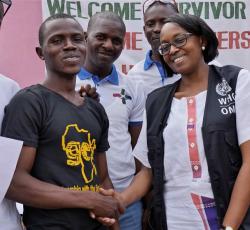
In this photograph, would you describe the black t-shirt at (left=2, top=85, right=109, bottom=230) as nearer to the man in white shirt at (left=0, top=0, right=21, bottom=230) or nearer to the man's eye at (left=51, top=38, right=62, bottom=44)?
the man in white shirt at (left=0, top=0, right=21, bottom=230)

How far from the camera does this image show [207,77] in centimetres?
245

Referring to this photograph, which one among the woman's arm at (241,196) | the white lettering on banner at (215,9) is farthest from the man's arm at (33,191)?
the white lettering on banner at (215,9)

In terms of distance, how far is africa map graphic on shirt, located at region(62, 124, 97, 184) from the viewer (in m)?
2.17

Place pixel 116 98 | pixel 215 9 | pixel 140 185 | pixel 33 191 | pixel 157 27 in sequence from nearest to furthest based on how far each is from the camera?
pixel 33 191
pixel 140 185
pixel 116 98
pixel 157 27
pixel 215 9

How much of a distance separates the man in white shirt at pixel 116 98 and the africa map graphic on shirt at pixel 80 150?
659mm

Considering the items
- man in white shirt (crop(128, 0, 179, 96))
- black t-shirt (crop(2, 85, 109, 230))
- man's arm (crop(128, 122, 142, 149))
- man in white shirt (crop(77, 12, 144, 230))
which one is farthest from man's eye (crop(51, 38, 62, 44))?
man in white shirt (crop(128, 0, 179, 96))

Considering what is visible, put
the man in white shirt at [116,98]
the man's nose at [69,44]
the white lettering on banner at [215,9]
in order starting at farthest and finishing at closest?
the white lettering on banner at [215,9] → the man in white shirt at [116,98] → the man's nose at [69,44]

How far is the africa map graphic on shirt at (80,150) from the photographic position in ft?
7.13

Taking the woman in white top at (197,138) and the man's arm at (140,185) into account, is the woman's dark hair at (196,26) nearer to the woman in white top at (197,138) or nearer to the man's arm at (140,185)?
the woman in white top at (197,138)

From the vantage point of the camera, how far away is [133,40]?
13.1 feet

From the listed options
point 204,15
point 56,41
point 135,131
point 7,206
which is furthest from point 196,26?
point 204,15

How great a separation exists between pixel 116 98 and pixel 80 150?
865 millimetres

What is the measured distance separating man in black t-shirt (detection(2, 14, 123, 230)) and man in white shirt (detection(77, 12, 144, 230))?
0.60m

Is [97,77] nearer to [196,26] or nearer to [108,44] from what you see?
[108,44]
